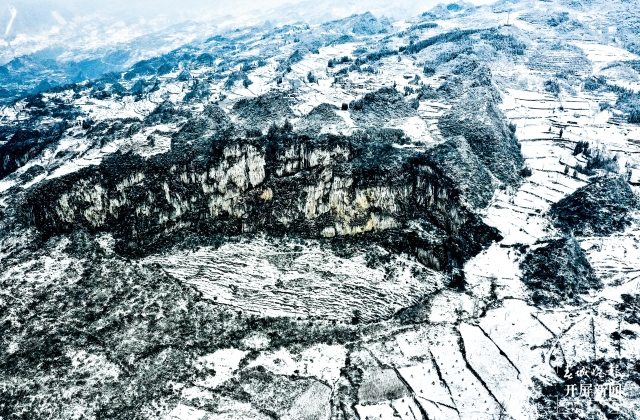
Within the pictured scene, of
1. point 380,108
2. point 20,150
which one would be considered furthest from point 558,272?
point 20,150

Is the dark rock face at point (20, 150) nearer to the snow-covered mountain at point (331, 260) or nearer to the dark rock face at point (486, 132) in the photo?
the snow-covered mountain at point (331, 260)

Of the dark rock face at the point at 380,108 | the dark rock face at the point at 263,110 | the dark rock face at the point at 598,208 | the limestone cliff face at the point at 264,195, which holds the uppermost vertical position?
the dark rock face at the point at 263,110

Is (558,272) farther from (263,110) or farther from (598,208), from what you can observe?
(263,110)

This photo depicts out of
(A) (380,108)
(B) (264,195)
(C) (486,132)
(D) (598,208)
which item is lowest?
(D) (598,208)

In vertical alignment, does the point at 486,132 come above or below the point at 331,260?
above

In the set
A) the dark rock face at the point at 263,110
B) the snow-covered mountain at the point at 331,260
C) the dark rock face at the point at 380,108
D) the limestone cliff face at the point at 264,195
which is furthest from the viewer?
the dark rock face at the point at 380,108

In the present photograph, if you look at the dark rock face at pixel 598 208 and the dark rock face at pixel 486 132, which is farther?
the dark rock face at pixel 486 132

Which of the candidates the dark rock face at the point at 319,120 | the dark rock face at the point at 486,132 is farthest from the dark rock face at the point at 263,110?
the dark rock face at the point at 486,132
